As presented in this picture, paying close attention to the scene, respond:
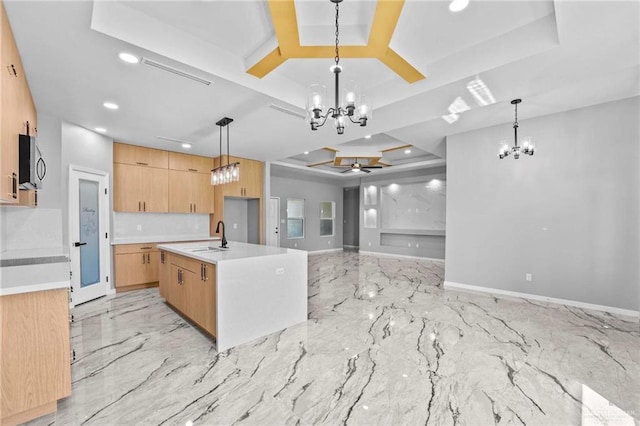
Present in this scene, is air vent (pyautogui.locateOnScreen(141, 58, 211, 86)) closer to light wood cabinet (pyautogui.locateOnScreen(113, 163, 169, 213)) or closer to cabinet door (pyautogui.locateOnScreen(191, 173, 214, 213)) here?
light wood cabinet (pyautogui.locateOnScreen(113, 163, 169, 213))

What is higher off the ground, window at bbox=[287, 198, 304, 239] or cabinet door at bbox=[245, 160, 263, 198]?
cabinet door at bbox=[245, 160, 263, 198]

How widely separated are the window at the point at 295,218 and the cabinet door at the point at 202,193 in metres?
3.23

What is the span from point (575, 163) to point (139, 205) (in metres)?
7.15

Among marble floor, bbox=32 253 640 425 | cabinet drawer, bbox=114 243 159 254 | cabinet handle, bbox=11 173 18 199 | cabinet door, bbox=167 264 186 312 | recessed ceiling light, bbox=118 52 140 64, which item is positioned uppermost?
recessed ceiling light, bbox=118 52 140 64

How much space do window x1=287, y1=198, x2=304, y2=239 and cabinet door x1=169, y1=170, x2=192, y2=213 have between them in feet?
12.0

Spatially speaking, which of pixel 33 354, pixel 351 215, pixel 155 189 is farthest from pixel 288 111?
pixel 351 215

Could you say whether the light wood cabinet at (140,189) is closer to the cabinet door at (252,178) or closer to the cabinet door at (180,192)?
the cabinet door at (180,192)

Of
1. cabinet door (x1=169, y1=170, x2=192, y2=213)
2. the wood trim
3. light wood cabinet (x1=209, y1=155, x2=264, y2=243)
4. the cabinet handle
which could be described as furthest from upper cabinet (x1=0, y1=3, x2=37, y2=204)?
light wood cabinet (x1=209, y1=155, x2=264, y2=243)

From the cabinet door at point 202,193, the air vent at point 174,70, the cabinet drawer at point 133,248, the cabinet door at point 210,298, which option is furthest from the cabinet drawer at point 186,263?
the cabinet door at point 202,193

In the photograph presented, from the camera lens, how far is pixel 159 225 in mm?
5691

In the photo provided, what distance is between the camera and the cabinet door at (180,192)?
5.63 metres

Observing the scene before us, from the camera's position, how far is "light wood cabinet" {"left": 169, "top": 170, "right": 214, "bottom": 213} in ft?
18.6

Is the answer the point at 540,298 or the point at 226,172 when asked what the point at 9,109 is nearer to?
the point at 226,172

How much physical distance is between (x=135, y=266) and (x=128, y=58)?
3768mm
